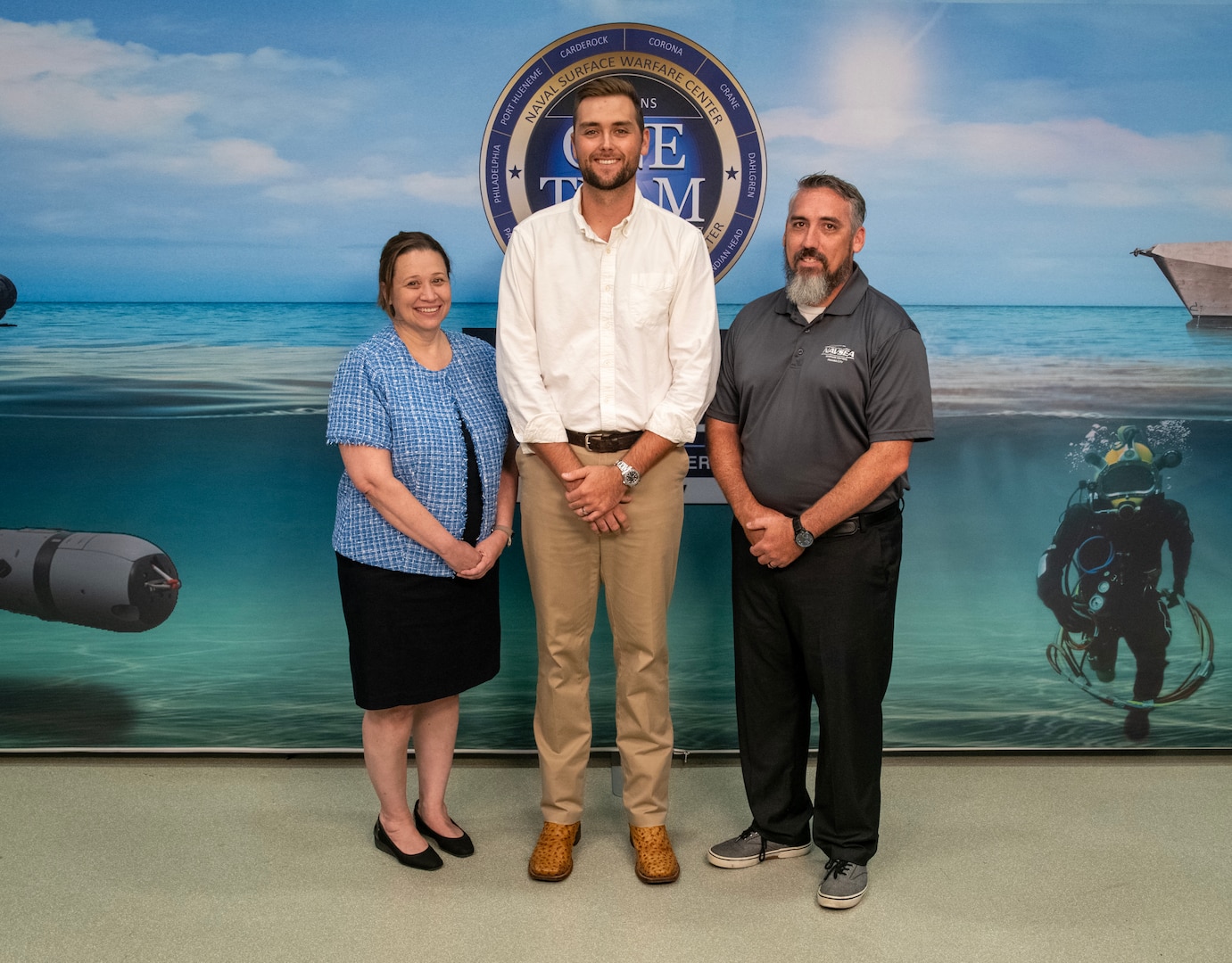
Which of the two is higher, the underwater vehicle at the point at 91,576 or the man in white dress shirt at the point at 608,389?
the man in white dress shirt at the point at 608,389

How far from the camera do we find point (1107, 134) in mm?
3236

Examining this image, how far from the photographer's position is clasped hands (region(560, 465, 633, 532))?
2.45 m

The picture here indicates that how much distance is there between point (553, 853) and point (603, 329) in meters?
1.37

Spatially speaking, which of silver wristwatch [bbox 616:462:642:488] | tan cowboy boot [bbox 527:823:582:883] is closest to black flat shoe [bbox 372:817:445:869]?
tan cowboy boot [bbox 527:823:582:883]

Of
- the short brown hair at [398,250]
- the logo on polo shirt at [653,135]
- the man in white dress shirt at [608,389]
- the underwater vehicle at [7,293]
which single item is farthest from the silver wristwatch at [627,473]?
the underwater vehicle at [7,293]

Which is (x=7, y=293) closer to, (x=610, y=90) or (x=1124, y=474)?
(x=610, y=90)

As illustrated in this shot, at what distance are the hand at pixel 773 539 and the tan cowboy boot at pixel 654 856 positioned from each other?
31.7 inches

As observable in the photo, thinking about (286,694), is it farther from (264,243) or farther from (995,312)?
(995,312)

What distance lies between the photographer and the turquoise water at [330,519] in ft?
10.9

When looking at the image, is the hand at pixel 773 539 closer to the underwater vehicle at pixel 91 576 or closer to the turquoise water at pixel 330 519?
the turquoise water at pixel 330 519

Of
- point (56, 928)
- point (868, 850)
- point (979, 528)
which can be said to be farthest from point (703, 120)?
point (56, 928)

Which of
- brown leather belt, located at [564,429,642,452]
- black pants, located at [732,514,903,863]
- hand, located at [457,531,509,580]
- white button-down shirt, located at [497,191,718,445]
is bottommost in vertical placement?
black pants, located at [732,514,903,863]

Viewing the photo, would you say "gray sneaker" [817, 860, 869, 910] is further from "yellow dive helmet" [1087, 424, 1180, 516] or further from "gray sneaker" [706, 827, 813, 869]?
"yellow dive helmet" [1087, 424, 1180, 516]

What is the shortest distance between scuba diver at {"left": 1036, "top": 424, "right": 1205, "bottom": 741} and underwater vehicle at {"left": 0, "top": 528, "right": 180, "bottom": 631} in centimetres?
296
